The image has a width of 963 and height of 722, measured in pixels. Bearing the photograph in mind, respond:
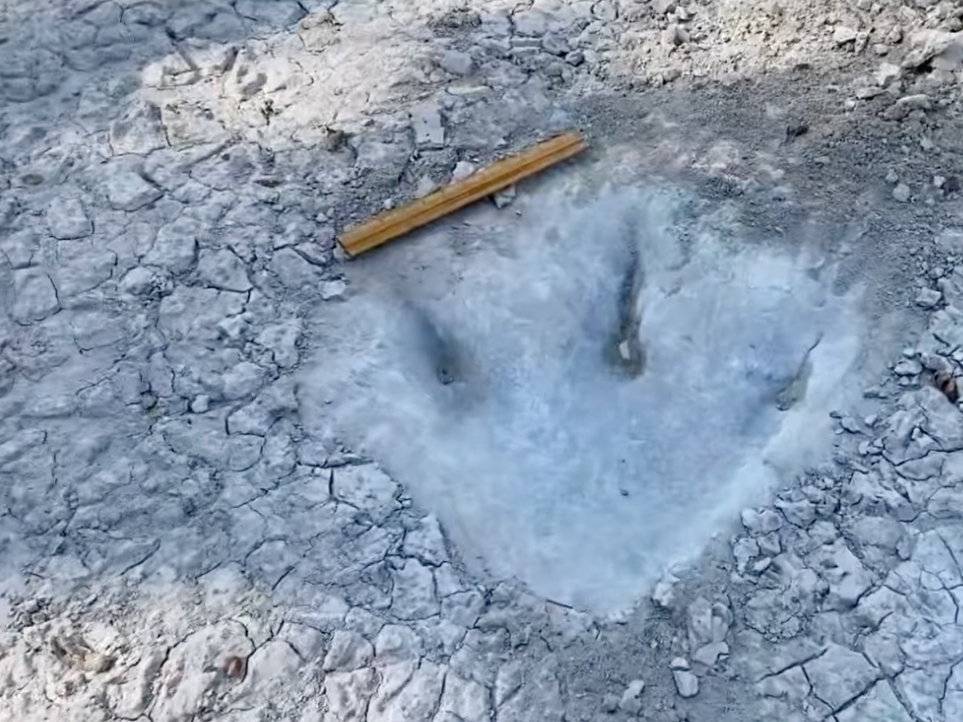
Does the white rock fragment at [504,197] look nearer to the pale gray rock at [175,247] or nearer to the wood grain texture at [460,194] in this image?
the wood grain texture at [460,194]

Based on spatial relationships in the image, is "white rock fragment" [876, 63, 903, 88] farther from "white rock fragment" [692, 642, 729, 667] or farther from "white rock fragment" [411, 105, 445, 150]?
"white rock fragment" [692, 642, 729, 667]

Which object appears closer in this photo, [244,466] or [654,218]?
[244,466]

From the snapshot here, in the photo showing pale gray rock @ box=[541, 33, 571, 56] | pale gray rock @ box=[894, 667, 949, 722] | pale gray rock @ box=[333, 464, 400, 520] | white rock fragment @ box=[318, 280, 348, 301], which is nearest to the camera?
pale gray rock @ box=[894, 667, 949, 722]

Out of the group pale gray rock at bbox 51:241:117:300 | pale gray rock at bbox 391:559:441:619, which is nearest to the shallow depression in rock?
pale gray rock at bbox 391:559:441:619

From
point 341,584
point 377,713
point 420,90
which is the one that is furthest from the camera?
point 420,90

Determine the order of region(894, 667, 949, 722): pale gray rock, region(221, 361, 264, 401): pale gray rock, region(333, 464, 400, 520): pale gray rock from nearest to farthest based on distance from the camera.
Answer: region(894, 667, 949, 722): pale gray rock < region(333, 464, 400, 520): pale gray rock < region(221, 361, 264, 401): pale gray rock

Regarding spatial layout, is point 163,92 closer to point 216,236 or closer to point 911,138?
point 216,236

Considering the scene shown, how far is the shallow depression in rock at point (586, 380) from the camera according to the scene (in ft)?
8.07

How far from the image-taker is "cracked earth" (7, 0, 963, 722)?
7.41 feet

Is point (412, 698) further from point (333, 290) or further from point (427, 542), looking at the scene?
point (333, 290)

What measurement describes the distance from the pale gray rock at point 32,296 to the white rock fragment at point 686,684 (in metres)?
1.66

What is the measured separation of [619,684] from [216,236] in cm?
143

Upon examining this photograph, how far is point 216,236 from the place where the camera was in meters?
2.79

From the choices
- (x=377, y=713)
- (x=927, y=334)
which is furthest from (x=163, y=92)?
(x=927, y=334)
